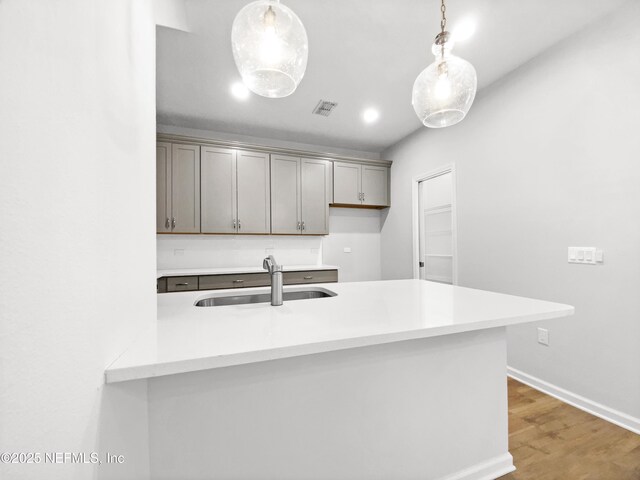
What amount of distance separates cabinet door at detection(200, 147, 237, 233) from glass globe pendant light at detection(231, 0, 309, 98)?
2.53 metres

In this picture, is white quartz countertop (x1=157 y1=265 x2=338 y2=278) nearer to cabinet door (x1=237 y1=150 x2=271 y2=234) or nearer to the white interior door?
cabinet door (x1=237 y1=150 x2=271 y2=234)

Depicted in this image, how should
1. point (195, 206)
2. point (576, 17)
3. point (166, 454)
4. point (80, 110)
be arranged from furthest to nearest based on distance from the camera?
point (195, 206) → point (576, 17) → point (166, 454) → point (80, 110)

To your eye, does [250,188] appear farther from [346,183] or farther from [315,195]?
[346,183]

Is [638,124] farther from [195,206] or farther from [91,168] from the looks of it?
[195,206]

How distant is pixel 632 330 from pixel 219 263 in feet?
12.7

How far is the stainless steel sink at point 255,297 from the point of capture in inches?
64.4

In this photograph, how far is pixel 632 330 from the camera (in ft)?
5.64

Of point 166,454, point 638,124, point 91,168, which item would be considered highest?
point 638,124

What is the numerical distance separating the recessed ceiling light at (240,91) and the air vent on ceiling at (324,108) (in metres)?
0.78

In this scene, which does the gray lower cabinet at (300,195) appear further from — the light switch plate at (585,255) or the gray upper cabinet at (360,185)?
the light switch plate at (585,255)

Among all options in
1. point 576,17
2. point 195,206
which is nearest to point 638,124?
point 576,17

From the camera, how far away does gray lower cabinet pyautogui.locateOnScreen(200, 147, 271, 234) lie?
10.8 feet

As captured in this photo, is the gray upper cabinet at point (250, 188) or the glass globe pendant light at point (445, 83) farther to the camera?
the gray upper cabinet at point (250, 188)

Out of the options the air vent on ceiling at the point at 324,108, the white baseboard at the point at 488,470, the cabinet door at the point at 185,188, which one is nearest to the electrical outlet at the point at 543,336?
the white baseboard at the point at 488,470
